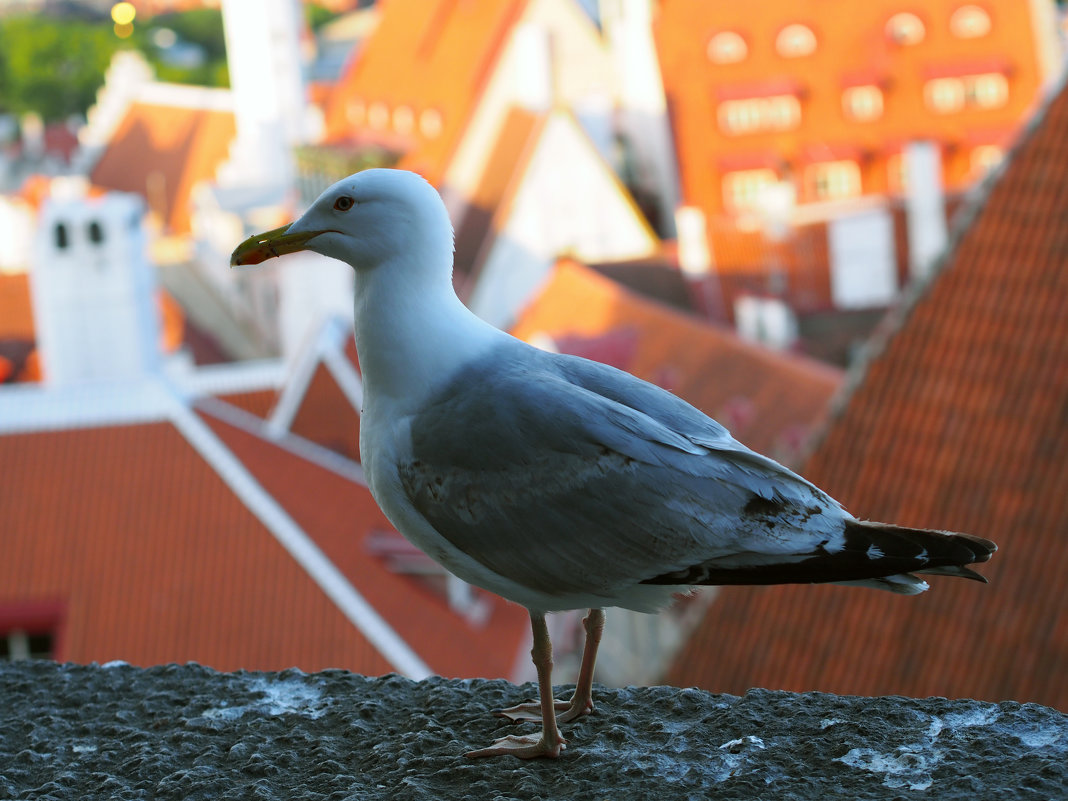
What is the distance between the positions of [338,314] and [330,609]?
7.56 metres

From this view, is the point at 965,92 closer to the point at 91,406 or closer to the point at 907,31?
the point at 907,31

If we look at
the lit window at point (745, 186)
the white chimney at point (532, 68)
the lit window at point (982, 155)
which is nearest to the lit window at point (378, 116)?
the white chimney at point (532, 68)

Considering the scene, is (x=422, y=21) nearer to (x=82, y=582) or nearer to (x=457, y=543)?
(x=82, y=582)

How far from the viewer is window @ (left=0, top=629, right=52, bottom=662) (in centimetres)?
1187

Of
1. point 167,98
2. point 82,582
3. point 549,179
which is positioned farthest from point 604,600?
point 167,98

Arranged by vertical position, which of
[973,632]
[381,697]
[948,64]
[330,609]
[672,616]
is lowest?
[672,616]

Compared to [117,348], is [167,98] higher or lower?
higher

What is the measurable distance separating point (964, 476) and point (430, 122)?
114 feet

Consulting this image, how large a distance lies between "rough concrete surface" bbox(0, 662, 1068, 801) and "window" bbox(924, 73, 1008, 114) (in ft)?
107

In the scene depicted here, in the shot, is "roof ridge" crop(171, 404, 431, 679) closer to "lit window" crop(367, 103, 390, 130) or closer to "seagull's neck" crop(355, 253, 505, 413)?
"seagull's neck" crop(355, 253, 505, 413)

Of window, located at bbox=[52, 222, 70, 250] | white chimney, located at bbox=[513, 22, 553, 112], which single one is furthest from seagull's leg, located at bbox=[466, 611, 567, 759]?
white chimney, located at bbox=[513, 22, 553, 112]

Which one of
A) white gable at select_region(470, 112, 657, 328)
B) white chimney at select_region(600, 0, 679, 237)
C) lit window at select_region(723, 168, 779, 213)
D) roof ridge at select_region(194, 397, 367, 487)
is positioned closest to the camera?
roof ridge at select_region(194, 397, 367, 487)

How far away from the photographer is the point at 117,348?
56.7ft

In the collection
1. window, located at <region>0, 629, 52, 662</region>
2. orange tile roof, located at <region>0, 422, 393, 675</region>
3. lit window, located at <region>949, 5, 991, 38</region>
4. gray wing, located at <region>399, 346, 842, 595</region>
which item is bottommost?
window, located at <region>0, 629, 52, 662</region>
